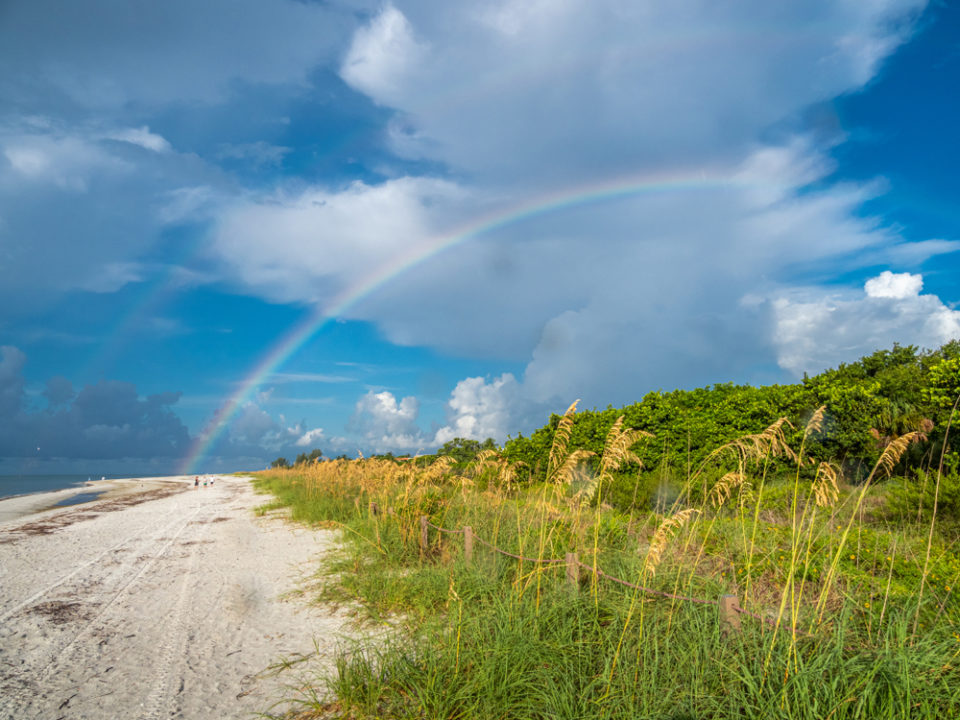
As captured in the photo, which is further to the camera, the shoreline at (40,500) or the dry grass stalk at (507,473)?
the shoreline at (40,500)

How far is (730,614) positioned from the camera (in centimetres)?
371

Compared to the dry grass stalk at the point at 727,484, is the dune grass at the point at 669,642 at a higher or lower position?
lower

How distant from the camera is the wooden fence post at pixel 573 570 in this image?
4874 millimetres

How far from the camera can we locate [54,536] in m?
15.2

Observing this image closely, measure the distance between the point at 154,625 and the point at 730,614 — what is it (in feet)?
22.9

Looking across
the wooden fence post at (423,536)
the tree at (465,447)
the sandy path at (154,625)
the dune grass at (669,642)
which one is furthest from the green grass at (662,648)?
the tree at (465,447)

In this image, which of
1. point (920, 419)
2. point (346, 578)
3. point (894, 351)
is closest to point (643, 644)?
point (346, 578)

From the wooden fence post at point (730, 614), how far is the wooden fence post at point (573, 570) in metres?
1.40

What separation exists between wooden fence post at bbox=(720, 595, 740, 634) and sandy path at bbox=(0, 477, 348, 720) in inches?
152

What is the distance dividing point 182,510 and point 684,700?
26013 millimetres

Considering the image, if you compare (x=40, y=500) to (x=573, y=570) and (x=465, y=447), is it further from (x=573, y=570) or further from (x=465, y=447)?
(x=573, y=570)

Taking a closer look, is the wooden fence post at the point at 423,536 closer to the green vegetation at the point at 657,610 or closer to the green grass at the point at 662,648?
the green vegetation at the point at 657,610

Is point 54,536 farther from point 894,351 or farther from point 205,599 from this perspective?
point 894,351

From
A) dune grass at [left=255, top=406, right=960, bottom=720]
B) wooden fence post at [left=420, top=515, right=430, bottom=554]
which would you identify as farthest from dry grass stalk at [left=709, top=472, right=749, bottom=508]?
wooden fence post at [left=420, top=515, right=430, bottom=554]
